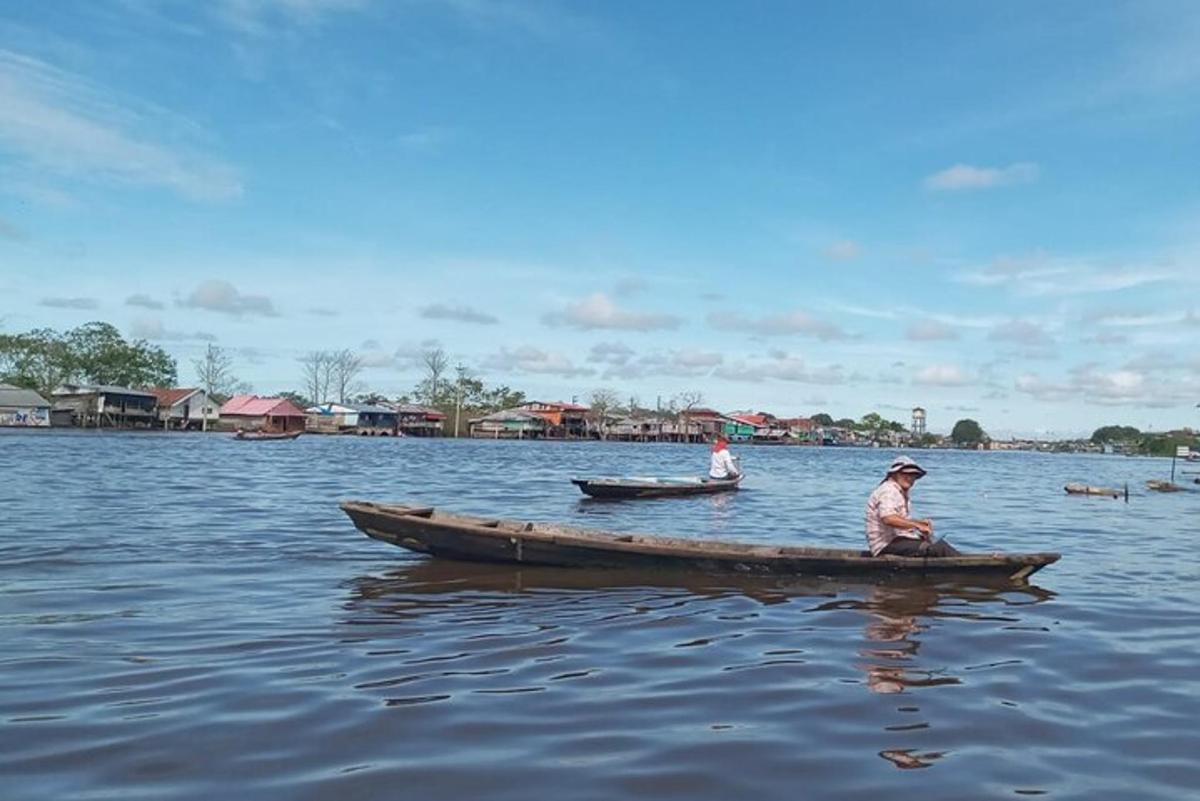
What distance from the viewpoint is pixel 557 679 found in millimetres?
5777

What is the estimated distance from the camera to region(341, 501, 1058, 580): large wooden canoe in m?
9.33

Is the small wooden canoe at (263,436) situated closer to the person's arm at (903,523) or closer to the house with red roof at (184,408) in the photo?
the house with red roof at (184,408)

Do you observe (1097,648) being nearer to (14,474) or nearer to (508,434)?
(14,474)

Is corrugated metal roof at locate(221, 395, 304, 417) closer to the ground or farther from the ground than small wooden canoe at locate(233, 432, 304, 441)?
farther from the ground

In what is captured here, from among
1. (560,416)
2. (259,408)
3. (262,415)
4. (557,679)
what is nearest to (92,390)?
(262,415)

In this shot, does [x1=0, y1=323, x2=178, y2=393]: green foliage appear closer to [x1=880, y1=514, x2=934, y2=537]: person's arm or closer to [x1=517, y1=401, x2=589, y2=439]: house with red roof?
[x1=517, y1=401, x2=589, y2=439]: house with red roof

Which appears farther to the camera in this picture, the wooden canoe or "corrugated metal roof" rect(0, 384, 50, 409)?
"corrugated metal roof" rect(0, 384, 50, 409)

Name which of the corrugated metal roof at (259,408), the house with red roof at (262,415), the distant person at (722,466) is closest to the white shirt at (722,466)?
the distant person at (722,466)

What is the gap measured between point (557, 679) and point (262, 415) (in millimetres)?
76336

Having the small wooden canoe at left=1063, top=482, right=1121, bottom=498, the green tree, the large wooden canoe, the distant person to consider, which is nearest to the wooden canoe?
the small wooden canoe at left=1063, top=482, right=1121, bottom=498

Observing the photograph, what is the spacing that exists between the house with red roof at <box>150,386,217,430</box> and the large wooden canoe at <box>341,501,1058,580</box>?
71830 mm

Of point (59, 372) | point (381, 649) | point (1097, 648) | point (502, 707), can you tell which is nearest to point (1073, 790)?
point (502, 707)

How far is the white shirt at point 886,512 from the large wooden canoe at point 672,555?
252 mm

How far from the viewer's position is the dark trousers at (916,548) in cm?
940
